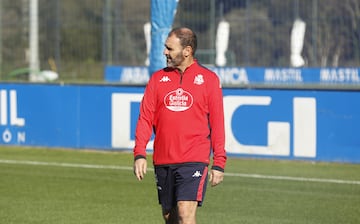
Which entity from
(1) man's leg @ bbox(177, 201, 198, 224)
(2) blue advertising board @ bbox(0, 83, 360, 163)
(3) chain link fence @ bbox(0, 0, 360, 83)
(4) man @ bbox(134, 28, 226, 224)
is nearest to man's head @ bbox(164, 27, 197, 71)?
(4) man @ bbox(134, 28, 226, 224)

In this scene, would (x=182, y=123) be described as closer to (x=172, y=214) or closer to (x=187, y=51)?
(x=187, y=51)

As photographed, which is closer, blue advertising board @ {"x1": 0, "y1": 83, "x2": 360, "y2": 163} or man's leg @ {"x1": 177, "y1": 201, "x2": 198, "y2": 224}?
man's leg @ {"x1": 177, "y1": 201, "x2": 198, "y2": 224}

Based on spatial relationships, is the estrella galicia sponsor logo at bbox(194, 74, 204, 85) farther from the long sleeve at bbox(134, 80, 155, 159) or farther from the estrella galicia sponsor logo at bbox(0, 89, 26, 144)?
the estrella galicia sponsor logo at bbox(0, 89, 26, 144)

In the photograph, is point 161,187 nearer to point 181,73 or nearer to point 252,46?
point 181,73


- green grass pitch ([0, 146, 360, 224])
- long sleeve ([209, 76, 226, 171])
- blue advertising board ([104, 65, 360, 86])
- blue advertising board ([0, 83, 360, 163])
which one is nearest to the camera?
long sleeve ([209, 76, 226, 171])

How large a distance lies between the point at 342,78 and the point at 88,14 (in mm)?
12521

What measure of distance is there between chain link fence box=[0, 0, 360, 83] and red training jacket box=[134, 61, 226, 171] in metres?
23.0

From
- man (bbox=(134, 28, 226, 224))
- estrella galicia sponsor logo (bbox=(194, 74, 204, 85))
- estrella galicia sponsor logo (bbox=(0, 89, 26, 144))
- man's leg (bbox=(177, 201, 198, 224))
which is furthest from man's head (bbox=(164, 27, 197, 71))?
estrella galicia sponsor logo (bbox=(0, 89, 26, 144))

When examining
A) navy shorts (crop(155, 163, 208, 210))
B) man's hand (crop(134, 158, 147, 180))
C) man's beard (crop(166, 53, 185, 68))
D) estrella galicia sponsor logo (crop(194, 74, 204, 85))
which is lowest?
navy shorts (crop(155, 163, 208, 210))

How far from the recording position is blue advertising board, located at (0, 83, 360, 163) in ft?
55.3

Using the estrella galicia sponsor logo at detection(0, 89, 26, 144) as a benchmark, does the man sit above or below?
above

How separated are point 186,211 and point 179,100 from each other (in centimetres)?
91

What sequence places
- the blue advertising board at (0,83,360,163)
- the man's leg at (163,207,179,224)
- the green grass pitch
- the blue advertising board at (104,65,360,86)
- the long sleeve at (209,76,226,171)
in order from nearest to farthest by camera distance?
the long sleeve at (209,76,226,171) → the man's leg at (163,207,179,224) → the green grass pitch → the blue advertising board at (0,83,360,163) → the blue advertising board at (104,65,360,86)

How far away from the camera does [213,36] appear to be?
36.2 m
